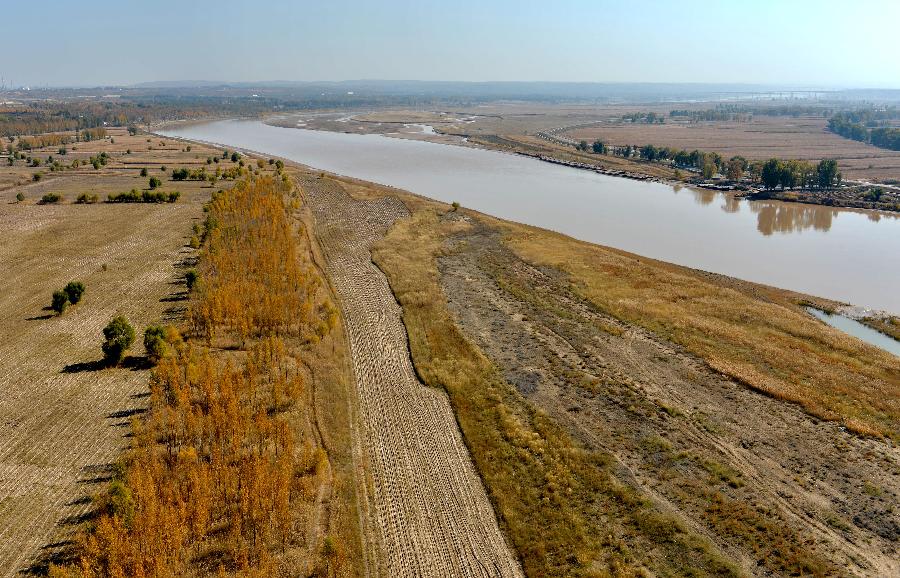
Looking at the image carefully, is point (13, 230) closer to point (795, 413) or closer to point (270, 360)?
point (270, 360)

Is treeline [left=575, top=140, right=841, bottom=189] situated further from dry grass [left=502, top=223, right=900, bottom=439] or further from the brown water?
dry grass [left=502, top=223, right=900, bottom=439]

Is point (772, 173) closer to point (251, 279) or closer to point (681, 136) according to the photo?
point (251, 279)

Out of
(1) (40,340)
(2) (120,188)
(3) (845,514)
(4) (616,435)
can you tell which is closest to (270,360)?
(1) (40,340)

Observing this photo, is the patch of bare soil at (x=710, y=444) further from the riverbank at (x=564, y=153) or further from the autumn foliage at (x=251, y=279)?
the riverbank at (x=564, y=153)

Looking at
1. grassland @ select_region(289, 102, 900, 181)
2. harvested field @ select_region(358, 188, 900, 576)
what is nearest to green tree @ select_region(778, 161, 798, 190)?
grassland @ select_region(289, 102, 900, 181)

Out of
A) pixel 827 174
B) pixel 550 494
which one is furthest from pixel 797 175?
pixel 550 494
